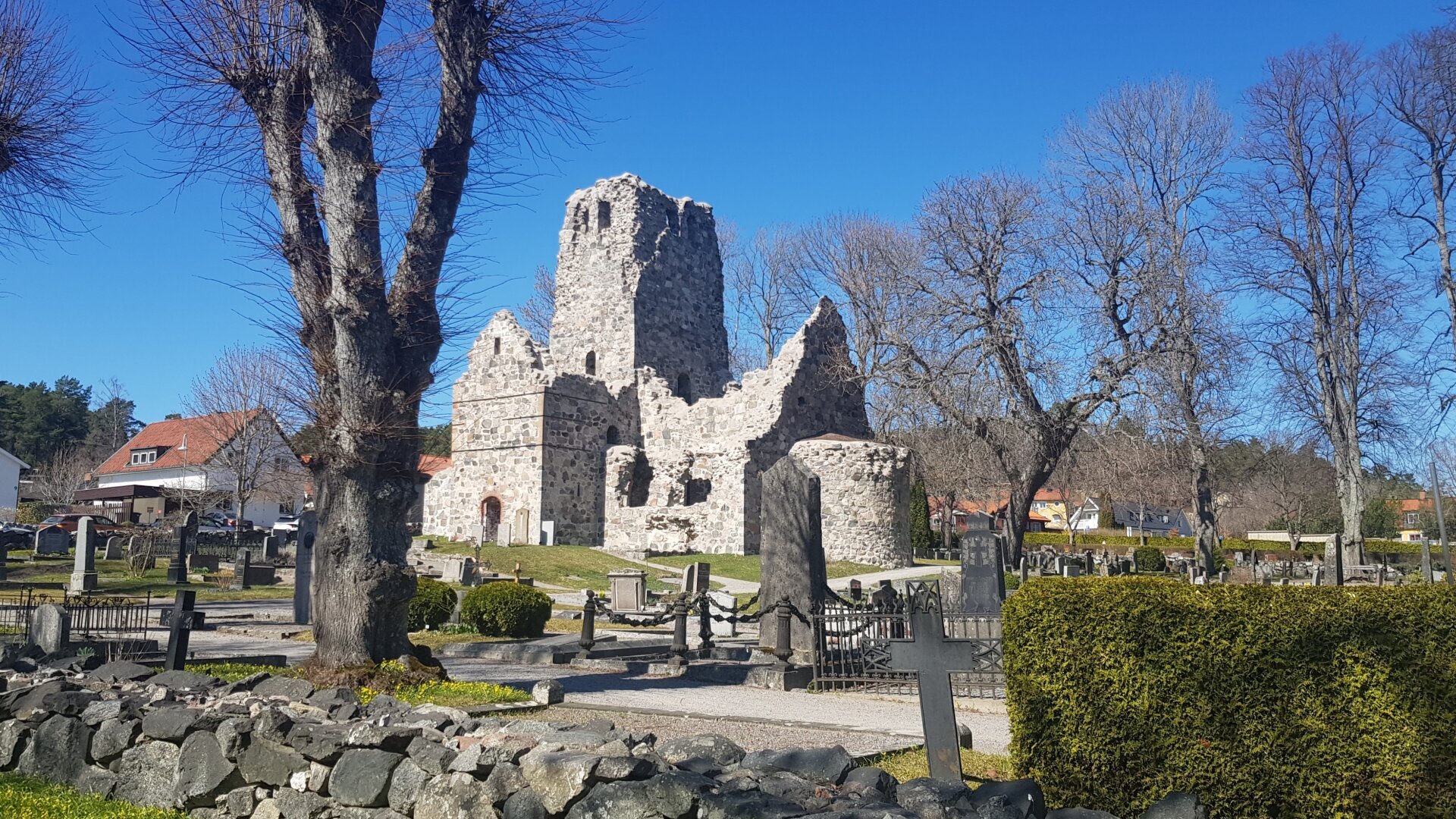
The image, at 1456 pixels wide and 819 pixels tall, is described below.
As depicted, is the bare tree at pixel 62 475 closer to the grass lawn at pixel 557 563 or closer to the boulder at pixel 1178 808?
the grass lawn at pixel 557 563

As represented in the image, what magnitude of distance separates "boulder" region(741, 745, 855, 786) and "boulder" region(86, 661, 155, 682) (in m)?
5.07

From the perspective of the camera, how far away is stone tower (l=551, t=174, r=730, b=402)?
3597 centimetres

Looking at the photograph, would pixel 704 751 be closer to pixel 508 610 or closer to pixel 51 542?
pixel 508 610

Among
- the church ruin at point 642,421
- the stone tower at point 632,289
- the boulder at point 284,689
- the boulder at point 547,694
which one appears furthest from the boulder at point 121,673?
the stone tower at point 632,289

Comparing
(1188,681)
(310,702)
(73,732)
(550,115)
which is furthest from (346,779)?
(550,115)

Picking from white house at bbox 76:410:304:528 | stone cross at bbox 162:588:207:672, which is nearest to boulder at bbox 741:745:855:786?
stone cross at bbox 162:588:207:672

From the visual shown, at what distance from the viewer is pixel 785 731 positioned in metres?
8.38

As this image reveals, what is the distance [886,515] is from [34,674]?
2573 cm

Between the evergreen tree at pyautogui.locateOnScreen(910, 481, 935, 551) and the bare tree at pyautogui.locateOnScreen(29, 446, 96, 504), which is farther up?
the bare tree at pyautogui.locateOnScreen(29, 446, 96, 504)

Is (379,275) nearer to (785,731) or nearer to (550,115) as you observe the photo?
(550,115)

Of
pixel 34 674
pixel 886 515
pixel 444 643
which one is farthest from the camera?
pixel 886 515

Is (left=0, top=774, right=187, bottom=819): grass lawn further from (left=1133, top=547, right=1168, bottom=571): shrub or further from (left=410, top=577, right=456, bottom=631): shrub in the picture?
(left=1133, top=547, right=1168, bottom=571): shrub

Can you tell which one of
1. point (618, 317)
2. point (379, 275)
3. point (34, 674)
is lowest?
point (34, 674)

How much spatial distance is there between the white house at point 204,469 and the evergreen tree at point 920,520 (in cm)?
2498
